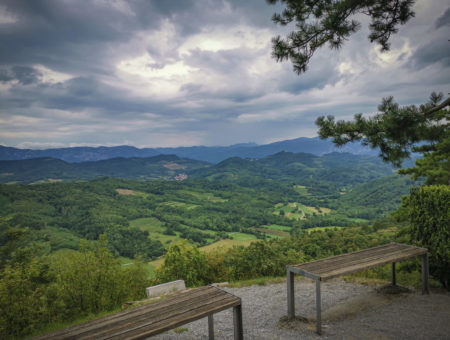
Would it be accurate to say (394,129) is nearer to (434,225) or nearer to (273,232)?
(434,225)

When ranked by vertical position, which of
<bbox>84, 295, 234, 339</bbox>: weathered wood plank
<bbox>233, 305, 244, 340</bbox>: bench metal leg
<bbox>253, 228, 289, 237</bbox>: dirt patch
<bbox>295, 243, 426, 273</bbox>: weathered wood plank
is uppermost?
<bbox>84, 295, 234, 339</bbox>: weathered wood plank

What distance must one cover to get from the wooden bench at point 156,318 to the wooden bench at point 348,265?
57.4 inches

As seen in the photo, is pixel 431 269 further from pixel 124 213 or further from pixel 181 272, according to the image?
pixel 124 213

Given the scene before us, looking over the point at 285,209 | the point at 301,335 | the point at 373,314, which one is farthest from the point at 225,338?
the point at 285,209

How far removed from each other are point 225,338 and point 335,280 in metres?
4.01

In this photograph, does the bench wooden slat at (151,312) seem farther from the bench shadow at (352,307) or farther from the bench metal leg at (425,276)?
the bench metal leg at (425,276)

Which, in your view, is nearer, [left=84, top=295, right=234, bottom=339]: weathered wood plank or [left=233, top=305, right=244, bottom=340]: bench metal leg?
[left=84, top=295, right=234, bottom=339]: weathered wood plank

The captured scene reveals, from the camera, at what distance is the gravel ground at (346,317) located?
392 cm

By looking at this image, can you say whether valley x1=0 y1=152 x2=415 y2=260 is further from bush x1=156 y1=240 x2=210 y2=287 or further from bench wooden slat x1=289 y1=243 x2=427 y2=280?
bench wooden slat x1=289 y1=243 x2=427 y2=280

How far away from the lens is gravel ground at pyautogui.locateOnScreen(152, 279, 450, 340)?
3.92 metres

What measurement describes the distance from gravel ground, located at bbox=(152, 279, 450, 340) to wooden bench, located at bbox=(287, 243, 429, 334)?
12.3 inches

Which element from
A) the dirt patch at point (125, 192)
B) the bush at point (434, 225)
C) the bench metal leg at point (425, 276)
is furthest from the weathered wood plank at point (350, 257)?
the dirt patch at point (125, 192)

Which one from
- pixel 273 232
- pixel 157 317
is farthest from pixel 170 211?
pixel 157 317

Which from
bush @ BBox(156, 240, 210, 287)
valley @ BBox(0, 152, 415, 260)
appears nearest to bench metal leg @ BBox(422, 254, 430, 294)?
bush @ BBox(156, 240, 210, 287)
